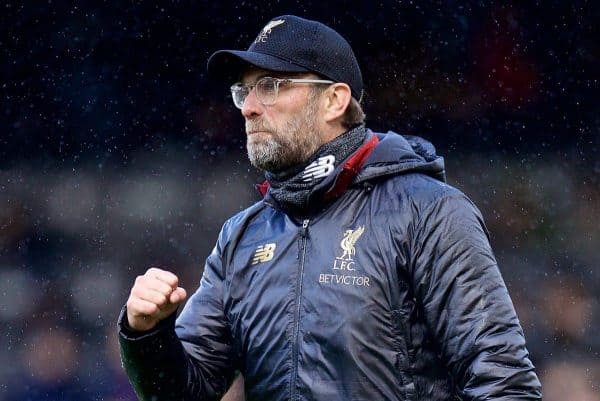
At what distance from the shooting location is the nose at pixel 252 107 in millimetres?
2236

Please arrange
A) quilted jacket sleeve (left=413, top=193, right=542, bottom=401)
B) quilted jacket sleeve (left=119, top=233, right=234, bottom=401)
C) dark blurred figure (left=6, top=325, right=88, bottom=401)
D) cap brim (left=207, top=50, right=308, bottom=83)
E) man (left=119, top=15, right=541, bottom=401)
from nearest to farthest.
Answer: quilted jacket sleeve (left=413, top=193, right=542, bottom=401) < man (left=119, top=15, right=541, bottom=401) < quilted jacket sleeve (left=119, top=233, right=234, bottom=401) < cap brim (left=207, top=50, right=308, bottom=83) < dark blurred figure (left=6, top=325, right=88, bottom=401)

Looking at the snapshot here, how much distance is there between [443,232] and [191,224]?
451 cm

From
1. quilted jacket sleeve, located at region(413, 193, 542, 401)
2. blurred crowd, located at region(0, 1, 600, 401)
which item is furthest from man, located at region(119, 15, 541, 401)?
blurred crowd, located at region(0, 1, 600, 401)

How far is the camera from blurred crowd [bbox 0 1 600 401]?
6.05m

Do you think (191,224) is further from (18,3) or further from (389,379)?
(389,379)

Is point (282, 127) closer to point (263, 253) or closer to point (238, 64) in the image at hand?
point (238, 64)

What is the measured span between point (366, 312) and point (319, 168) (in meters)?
0.40

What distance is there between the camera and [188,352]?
2195 mm

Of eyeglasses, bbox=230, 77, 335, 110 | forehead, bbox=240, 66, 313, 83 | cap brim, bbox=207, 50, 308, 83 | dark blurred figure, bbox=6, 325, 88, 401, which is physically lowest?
dark blurred figure, bbox=6, 325, 88, 401

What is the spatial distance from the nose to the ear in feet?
0.57

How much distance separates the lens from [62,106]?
631 cm

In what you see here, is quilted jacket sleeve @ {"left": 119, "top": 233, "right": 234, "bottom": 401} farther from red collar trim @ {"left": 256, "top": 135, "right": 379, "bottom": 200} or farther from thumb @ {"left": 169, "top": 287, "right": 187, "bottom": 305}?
red collar trim @ {"left": 256, "top": 135, "right": 379, "bottom": 200}

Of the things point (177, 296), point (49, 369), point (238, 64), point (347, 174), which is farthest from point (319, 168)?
point (49, 369)

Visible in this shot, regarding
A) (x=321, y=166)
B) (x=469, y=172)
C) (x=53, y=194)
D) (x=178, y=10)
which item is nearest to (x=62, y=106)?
(x=53, y=194)
